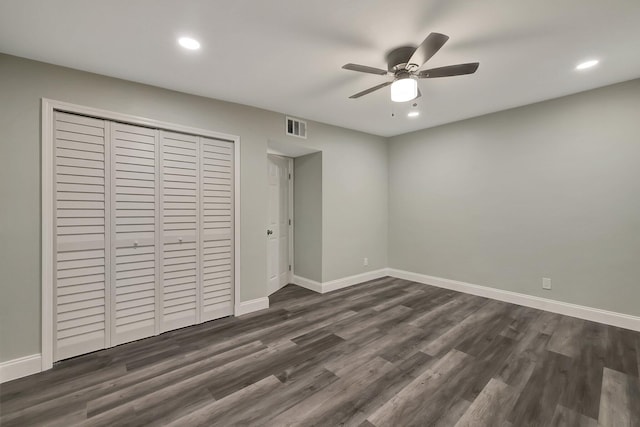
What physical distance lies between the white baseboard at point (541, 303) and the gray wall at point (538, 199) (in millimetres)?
75

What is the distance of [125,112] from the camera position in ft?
8.85

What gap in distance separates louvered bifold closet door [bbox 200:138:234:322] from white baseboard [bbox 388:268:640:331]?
3.25 metres

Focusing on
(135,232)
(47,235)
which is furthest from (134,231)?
(47,235)

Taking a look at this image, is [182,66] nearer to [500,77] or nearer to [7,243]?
[7,243]

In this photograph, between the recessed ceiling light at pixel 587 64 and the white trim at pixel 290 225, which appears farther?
the white trim at pixel 290 225

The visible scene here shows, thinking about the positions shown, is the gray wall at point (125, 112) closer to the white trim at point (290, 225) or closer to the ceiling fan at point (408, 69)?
the white trim at point (290, 225)

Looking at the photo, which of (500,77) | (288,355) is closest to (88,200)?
(288,355)

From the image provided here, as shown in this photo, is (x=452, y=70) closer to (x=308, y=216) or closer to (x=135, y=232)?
(x=308, y=216)

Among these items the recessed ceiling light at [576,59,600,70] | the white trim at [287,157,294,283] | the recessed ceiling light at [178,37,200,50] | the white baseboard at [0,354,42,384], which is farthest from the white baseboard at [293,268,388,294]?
the recessed ceiling light at [576,59,600,70]

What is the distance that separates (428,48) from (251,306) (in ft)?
10.9

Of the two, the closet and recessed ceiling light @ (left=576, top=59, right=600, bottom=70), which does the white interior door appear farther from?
recessed ceiling light @ (left=576, top=59, right=600, bottom=70)

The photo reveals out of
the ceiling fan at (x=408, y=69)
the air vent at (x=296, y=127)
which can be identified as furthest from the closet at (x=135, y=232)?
the ceiling fan at (x=408, y=69)

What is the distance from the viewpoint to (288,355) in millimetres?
2479

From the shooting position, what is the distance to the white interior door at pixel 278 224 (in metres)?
4.39
